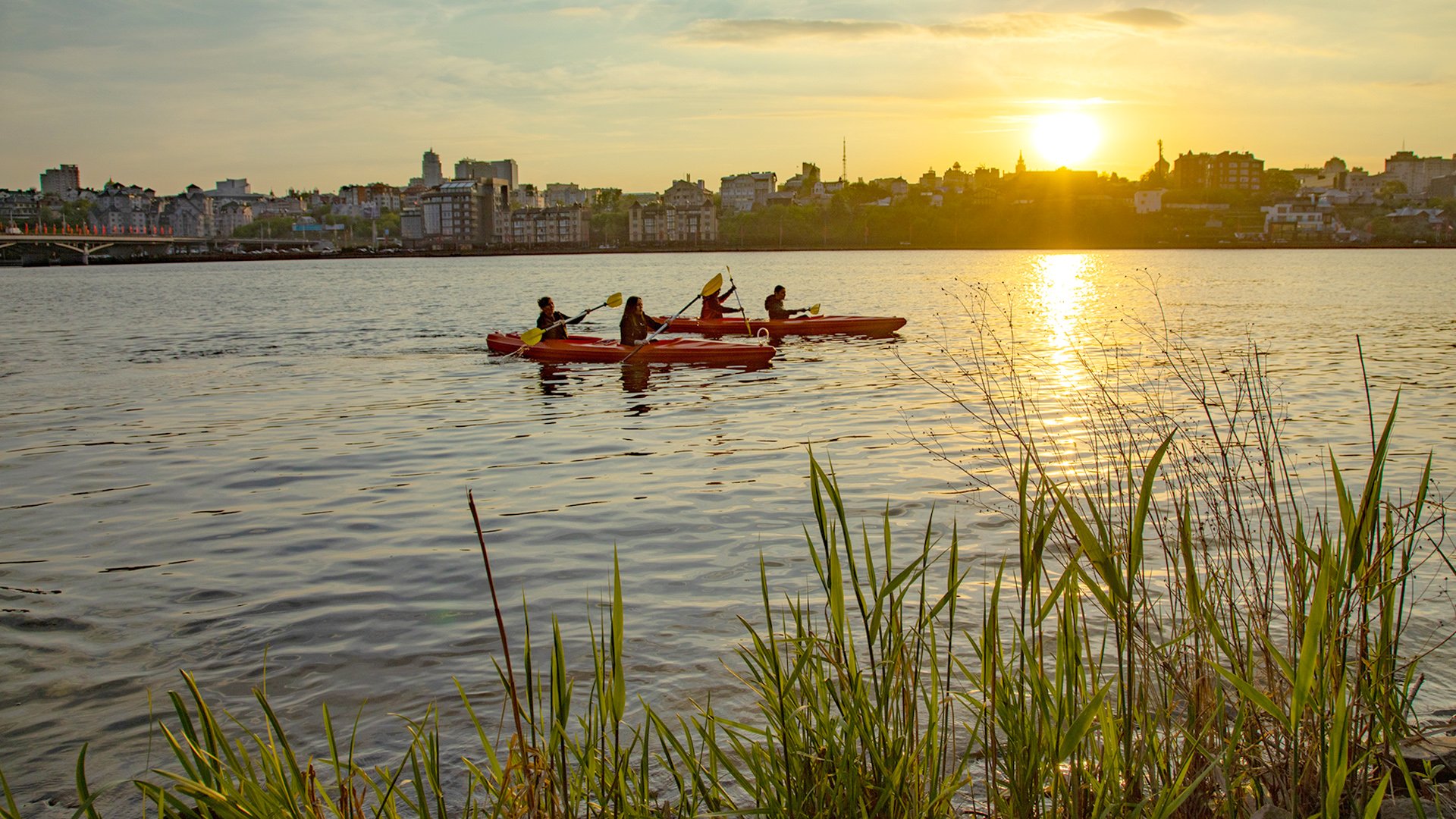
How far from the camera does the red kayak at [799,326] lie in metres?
23.2

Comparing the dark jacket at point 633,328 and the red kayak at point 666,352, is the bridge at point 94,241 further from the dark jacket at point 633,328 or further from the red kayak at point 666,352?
the dark jacket at point 633,328

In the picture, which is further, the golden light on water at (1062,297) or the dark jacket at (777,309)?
the golden light on water at (1062,297)

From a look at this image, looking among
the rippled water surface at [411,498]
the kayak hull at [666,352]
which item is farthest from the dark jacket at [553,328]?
the rippled water surface at [411,498]

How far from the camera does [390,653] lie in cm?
576

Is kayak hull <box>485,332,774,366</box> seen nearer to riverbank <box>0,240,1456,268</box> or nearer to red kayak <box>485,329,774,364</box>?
red kayak <box>485,329,774,364</box>

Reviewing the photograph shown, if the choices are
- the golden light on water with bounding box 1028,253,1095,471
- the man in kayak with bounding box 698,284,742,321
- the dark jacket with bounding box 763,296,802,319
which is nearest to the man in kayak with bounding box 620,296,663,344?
the man in kayak with bounding box 698,284,742,321

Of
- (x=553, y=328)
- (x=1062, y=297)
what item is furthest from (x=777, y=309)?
(x=1062, y=297)

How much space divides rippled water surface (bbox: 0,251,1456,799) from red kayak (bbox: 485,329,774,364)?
0.36 meters

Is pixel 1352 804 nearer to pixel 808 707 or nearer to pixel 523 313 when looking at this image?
pixel 808 707

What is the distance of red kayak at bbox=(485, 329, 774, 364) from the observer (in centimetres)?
1889

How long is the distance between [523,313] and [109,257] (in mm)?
132447

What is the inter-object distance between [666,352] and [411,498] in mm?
9867

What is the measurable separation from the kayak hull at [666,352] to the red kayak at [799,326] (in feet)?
12.4

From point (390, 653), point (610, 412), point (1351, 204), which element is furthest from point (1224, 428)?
point (1351, 204)
